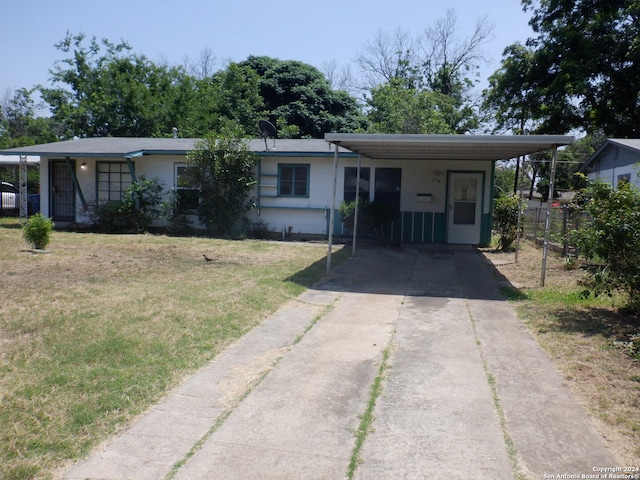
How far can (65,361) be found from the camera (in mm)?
4824

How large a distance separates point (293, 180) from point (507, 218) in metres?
6.08

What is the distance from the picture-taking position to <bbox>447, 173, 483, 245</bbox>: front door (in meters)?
15.1

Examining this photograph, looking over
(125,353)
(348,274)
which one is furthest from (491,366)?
(348,274)

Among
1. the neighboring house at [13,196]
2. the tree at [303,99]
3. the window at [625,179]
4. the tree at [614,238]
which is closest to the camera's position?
the tree at [614,238]

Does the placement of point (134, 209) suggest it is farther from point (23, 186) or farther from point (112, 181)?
point (23, 186)

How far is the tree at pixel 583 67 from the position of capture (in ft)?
73.5

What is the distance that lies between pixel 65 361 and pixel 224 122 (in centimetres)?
2702

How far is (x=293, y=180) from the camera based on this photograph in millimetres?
16125

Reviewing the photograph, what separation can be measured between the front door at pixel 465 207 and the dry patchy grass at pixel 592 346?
4.91 metres

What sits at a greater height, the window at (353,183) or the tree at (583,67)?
the tree at (583,67)

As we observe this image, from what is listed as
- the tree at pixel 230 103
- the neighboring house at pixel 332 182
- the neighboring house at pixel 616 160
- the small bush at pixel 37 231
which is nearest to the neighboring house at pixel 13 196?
the neighboring house at pixel 332 182

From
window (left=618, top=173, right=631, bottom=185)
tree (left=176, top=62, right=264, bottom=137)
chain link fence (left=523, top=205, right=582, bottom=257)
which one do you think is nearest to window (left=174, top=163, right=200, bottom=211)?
chain link fence (left=523, top=205, right=582, bottom=257)

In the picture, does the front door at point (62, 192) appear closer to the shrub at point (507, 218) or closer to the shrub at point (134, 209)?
the shrub at point (134, 209)

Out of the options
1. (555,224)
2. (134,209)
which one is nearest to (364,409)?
(555,224)
